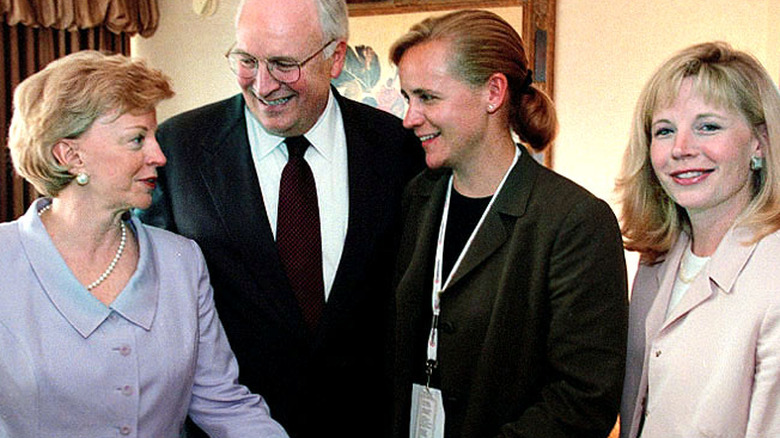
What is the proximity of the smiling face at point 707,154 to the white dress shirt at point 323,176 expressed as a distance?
854 millimetres

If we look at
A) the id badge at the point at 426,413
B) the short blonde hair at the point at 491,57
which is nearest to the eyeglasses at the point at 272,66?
the short blonde hair at the point at 491,57

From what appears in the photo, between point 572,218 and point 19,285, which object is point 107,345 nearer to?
point 19,285

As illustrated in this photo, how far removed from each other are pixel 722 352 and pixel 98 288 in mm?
1327

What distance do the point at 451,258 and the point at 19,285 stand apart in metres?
0.97

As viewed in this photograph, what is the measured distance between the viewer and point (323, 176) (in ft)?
7.14

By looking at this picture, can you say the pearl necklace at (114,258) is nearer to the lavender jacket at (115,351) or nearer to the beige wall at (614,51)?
the lavender jacket at (115,351)

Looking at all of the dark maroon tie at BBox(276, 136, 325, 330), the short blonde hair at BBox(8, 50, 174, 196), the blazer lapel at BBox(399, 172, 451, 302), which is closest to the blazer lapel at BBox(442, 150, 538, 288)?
the blazer lapel at BBox(399, 172, 451, 302)

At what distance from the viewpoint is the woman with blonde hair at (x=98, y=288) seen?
1.66 metres

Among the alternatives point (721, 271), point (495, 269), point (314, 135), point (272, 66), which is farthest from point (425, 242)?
point (721, 271)

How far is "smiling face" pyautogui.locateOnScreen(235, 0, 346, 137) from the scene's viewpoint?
2018 mm

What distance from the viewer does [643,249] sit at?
1945 millimetres

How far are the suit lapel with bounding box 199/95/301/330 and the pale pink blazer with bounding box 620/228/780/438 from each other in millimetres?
882

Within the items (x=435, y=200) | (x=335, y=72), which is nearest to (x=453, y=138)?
(x=435, y=200)

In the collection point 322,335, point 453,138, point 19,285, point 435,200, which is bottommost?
point 322,335
